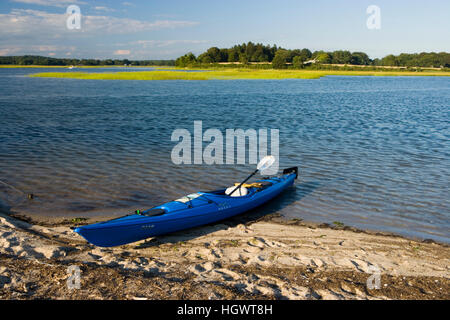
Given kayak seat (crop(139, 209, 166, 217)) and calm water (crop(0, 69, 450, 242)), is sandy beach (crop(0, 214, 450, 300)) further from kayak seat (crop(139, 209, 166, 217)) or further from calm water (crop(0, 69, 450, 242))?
calm water (crop(0, 69, 450, 242))

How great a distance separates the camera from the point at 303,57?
447ft

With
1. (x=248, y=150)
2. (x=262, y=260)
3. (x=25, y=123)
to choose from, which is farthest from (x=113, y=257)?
(x=25, y=123)

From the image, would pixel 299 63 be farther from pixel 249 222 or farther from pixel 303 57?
pixel 249 222

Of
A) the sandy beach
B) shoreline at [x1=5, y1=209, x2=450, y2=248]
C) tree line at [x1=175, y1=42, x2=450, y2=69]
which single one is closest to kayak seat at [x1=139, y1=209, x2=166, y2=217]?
the sandy beach

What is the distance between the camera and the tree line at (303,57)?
5592 inches

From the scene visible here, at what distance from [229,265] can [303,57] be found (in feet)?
458

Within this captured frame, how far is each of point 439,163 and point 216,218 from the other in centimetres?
1079

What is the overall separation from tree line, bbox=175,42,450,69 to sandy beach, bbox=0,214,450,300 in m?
131
